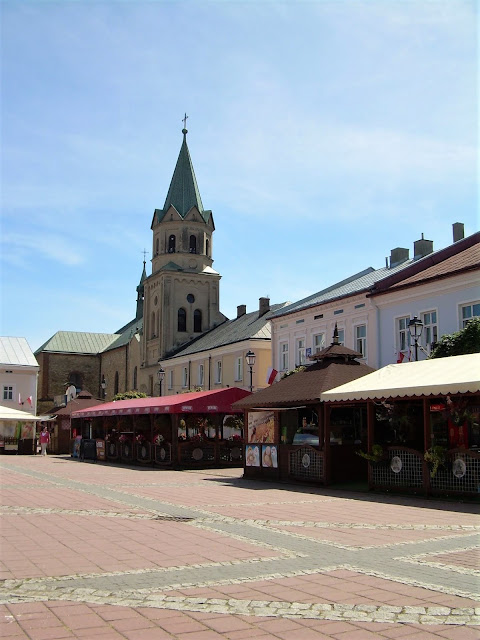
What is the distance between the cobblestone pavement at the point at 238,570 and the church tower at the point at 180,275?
2037 inches

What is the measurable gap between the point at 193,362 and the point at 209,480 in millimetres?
34629

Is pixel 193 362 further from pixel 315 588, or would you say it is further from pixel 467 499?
pixel 315 588

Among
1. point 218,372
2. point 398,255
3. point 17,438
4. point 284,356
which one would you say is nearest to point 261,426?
point 284,356

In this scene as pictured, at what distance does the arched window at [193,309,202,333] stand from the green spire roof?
30.2ft

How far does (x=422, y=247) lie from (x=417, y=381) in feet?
68.6

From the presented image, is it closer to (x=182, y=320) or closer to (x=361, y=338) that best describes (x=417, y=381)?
(x=361, y=338)

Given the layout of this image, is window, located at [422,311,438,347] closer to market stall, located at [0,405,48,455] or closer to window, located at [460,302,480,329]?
window, located at [460,302,480,329]

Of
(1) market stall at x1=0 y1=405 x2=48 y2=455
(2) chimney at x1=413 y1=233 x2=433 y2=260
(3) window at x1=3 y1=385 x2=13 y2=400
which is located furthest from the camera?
(3) window at x1=3 y1=385 x2=13 y2=400

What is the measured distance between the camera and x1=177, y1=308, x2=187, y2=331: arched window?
218 feet

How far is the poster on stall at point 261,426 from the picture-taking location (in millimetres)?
22234

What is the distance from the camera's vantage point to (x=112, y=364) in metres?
87.8

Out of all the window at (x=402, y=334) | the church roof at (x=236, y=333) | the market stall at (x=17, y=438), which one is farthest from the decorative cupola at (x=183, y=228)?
the window at (x=402, y=334)

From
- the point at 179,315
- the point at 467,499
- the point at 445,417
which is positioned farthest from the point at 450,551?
the point at 179,315

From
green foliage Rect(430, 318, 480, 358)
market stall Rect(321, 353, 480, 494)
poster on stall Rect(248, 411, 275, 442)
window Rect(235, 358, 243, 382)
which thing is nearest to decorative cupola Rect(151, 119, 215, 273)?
window Rect(235, 358, 243, 382)
